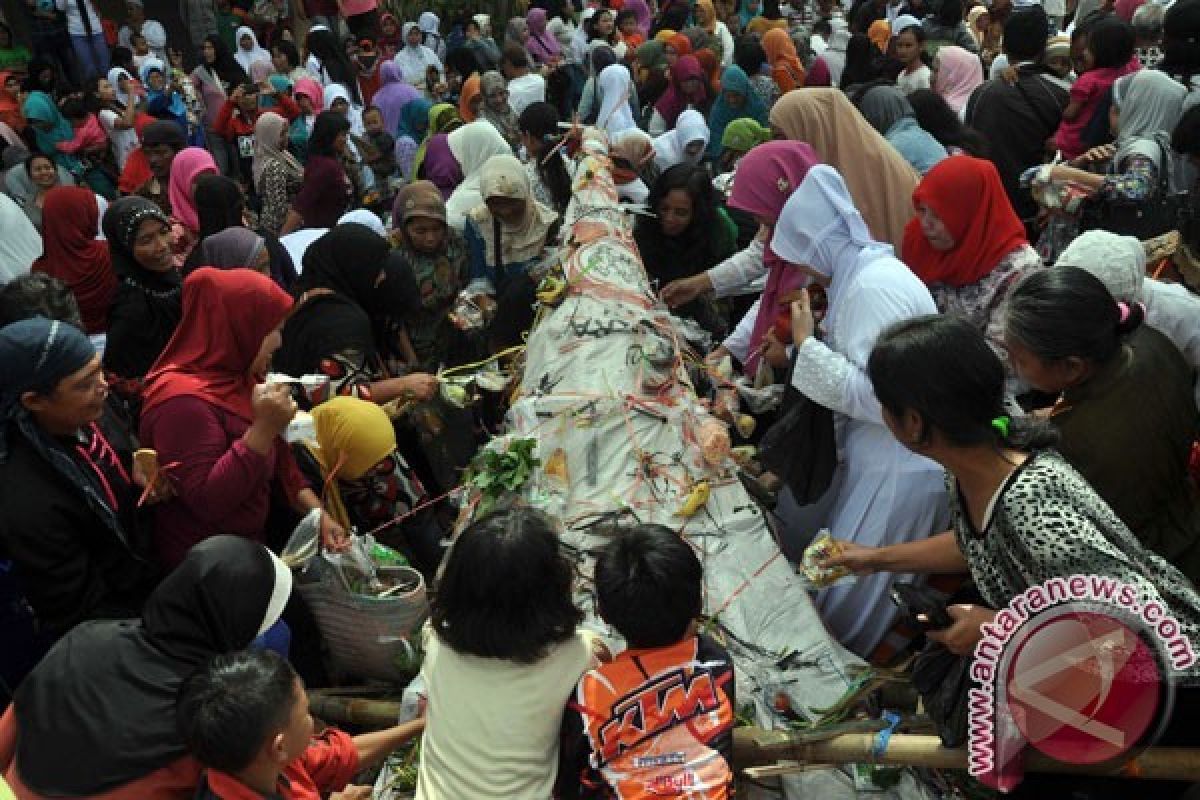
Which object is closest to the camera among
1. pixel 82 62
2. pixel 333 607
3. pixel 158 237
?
pixel 333 607

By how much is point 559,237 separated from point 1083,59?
377cm

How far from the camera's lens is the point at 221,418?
3.05 meters

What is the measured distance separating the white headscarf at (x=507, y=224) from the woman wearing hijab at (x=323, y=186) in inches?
75.4

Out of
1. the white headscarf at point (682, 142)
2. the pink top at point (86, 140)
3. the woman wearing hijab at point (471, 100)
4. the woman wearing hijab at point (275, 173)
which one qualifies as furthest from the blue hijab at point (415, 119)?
the pink top at point (86, 140)

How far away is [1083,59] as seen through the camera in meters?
6.28

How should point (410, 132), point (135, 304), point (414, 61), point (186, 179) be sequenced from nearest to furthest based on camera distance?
point (135, 304) → point (186, 179) → point (410, 132) → point (414, 61)

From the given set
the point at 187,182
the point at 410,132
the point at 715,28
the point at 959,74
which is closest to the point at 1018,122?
the point at 959,74

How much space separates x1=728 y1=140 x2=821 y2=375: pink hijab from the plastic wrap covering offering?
1.33 ft

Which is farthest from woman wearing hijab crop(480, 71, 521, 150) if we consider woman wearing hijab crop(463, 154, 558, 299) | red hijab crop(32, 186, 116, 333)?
red hijab crop(32, 186, 116, 333)

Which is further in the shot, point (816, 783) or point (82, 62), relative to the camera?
point (82, 62)

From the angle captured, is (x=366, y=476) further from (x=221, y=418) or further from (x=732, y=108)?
(x=732, y=108)

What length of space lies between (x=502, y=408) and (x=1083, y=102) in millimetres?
3796

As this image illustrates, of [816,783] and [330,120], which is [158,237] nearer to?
[330,120]

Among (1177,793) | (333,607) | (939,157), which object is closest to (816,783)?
(1177,793)
